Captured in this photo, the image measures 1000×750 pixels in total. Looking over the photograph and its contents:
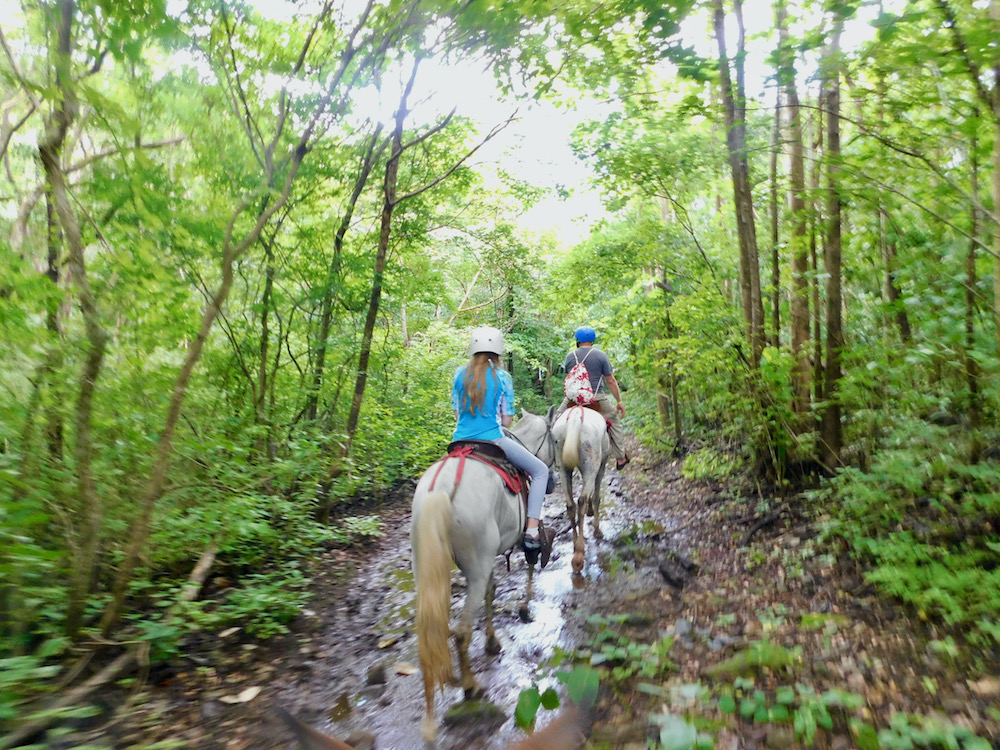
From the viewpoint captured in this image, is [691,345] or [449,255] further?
[449,255]

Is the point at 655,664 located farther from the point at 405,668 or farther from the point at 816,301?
the point at 816,301

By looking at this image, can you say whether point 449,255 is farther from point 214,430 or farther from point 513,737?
point 513,737

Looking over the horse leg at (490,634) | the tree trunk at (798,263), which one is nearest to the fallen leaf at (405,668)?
the horse leg at (490,634)

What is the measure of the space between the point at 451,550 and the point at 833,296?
4833 millimetres

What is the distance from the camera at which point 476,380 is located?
472 centimetres

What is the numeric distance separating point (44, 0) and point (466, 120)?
6369 mm

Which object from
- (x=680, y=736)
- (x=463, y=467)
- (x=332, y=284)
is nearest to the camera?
(x=680, y=736)

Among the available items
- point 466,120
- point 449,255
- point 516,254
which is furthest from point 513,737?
point 449,255

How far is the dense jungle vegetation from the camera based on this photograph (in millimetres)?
3973

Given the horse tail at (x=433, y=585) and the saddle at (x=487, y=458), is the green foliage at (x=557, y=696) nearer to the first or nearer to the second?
the horse tail at (x=433, y=585)

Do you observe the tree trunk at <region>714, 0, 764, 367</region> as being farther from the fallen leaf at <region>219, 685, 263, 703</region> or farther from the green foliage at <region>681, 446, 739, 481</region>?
the fallen leaf at <region>219, 685, 263, 703</region>

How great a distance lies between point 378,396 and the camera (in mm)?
11000

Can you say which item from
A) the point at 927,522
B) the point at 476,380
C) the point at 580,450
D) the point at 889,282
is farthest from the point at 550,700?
the point at 889,282

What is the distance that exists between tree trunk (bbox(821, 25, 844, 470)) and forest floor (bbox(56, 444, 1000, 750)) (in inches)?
37.8
